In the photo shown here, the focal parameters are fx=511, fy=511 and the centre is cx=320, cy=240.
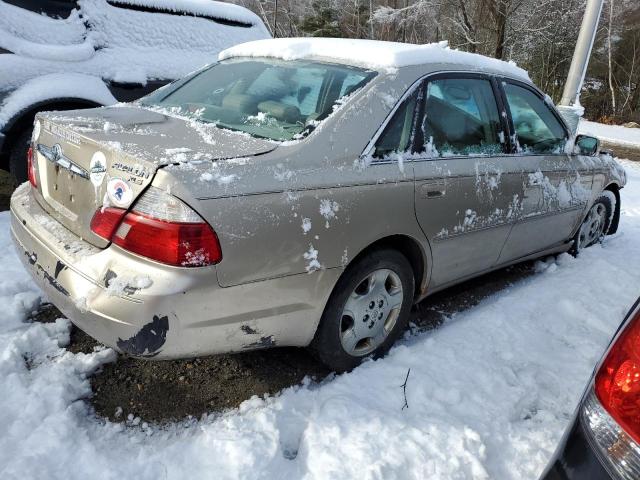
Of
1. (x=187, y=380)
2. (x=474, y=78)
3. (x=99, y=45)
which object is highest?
(x=474, y=78)

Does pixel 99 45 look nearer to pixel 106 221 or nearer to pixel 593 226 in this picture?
pixel 106 221

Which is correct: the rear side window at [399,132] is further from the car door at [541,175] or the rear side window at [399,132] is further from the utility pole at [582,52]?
the utility pole at [582,52]

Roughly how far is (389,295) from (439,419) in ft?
2.31

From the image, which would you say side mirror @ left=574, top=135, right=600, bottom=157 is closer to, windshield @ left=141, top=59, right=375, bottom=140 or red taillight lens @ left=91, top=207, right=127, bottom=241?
windshield @ left=141, top=59, right=375, bottom=140

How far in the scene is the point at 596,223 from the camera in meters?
4.80

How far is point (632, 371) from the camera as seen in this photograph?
1.34 metres

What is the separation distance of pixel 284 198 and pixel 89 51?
3.56 meters

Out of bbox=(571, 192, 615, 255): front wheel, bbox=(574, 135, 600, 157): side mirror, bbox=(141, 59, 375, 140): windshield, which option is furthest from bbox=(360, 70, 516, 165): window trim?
bbox=(571, 192, 615, 255): front wheel

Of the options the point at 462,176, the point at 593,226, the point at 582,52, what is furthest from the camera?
the point at 582,52

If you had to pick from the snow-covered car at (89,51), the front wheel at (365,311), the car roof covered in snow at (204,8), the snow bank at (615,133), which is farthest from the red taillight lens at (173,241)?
the snow bank at (615,133)

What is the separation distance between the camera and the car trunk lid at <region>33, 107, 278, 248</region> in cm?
197

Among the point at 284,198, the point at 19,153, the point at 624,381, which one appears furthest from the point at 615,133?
the point at 624,381

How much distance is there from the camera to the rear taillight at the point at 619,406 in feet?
4.17

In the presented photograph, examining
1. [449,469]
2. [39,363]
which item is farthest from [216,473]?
[39,363]
